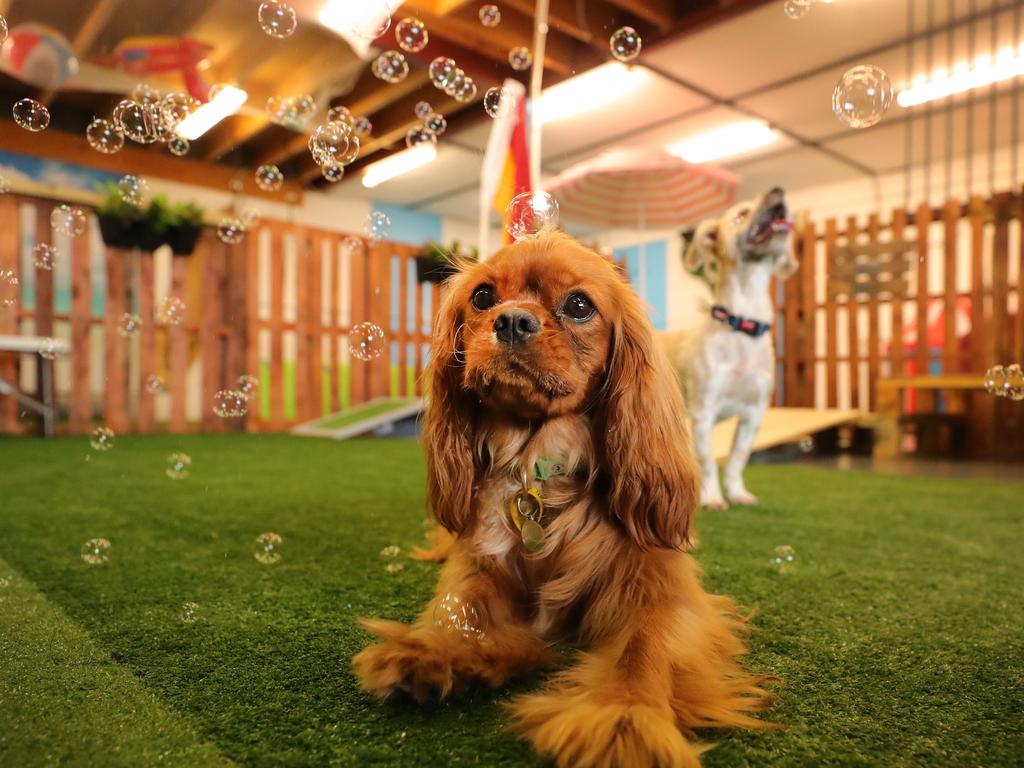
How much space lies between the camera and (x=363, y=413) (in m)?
8.23

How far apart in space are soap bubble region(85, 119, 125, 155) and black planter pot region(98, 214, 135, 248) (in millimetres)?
5537

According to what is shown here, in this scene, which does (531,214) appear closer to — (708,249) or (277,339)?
(708,249)

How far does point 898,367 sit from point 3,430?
31.2 ft

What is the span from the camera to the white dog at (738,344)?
347 centimetres

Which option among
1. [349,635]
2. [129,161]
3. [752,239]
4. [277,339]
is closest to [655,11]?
[752,239]

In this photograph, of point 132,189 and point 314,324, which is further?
point 314,324

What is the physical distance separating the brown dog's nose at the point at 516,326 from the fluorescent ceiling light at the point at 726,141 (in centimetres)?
833

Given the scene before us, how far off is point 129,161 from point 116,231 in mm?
3656

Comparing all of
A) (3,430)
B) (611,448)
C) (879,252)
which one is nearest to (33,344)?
(3,430)

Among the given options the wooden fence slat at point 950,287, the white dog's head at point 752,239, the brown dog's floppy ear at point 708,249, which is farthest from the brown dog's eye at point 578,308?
the wooden fence slat at point 950,287

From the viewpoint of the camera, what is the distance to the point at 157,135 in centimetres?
222

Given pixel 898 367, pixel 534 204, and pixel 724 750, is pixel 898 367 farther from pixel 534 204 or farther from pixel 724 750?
pixel 724 750

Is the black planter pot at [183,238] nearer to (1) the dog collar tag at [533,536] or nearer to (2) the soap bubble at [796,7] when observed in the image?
(2) the soap bubble at [796,7]

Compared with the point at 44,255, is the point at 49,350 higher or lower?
lower
